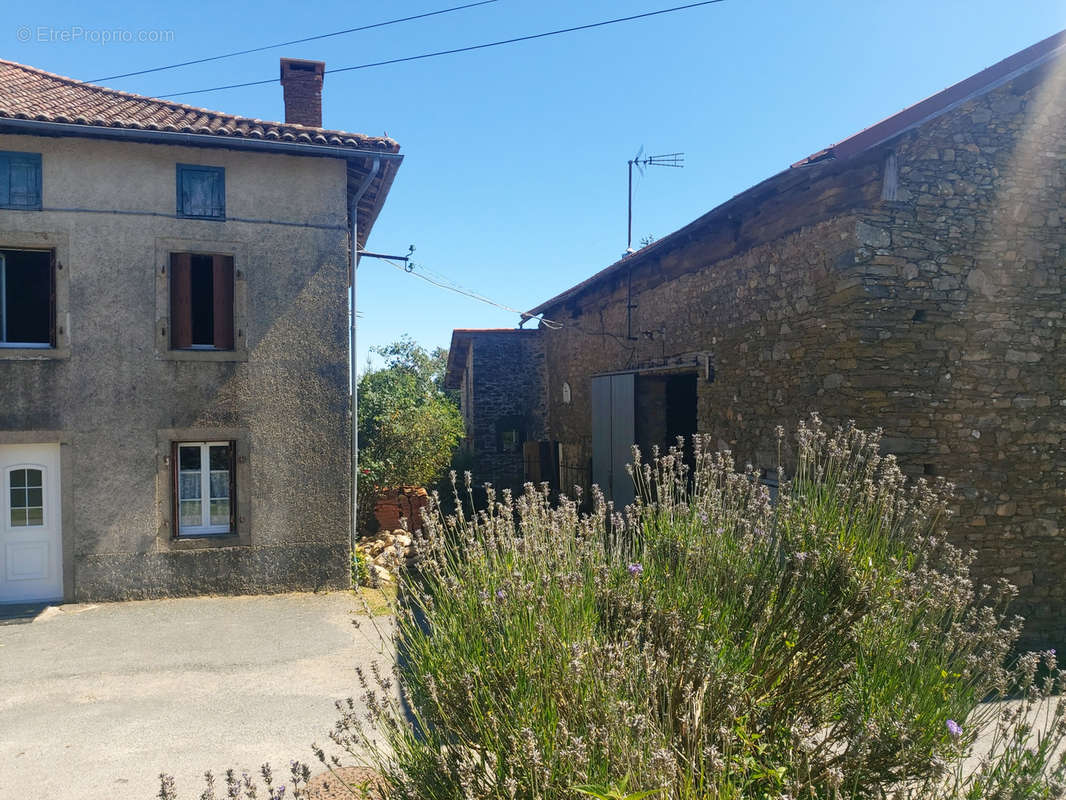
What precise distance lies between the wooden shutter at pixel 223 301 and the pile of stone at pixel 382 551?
11.4ft

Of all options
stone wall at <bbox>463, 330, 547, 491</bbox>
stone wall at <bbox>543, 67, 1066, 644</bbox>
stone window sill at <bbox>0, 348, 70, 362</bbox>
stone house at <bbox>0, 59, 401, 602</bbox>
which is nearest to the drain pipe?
stone house at <bbox>0, 59, 401, 602</bbox>

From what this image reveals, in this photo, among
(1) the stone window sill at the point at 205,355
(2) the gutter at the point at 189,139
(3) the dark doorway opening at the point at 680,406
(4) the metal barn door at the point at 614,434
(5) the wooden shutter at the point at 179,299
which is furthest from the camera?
(3) the dark doorway opening at the point at 680,406

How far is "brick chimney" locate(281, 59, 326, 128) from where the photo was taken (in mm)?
9828

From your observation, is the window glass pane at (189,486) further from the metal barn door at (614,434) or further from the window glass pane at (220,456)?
the metal barn door at (614,434)

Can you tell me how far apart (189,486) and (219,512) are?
50 centimetres

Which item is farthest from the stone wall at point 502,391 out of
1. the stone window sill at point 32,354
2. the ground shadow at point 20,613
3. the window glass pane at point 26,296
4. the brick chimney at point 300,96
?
the ground shadow at point 20,613

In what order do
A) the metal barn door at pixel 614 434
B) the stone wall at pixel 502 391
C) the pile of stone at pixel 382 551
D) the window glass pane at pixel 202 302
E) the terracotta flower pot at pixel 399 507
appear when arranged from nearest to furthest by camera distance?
1. the window glass pane at pixel 202 302
2. the pile of stone at pixel 382 551
3. the metal barn door at pixel 614 434
4. the terracotta flower pot at pixel 399 507
5. the stone wall at pixel 502 391

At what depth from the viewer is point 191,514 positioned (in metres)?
8.69

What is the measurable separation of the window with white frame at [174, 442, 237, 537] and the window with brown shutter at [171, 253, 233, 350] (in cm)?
135

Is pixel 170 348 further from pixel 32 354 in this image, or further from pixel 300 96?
pixel 300 96

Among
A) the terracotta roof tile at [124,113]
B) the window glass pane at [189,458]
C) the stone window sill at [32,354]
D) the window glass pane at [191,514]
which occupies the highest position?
the terracotta roof tile at [124,113]

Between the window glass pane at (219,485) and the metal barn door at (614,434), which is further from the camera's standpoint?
the metal barn door at (614,434)

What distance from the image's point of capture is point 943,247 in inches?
254

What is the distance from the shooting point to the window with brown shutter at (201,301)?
8.69m
